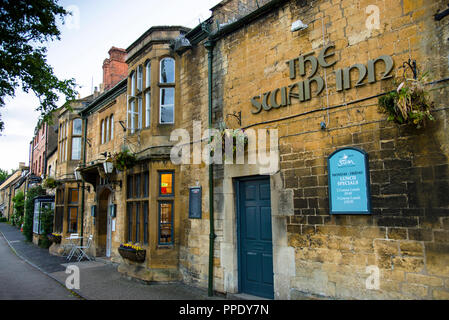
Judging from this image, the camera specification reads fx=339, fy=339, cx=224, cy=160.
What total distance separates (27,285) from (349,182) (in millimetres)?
8860

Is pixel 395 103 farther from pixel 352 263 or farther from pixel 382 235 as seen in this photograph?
pixel 352 263

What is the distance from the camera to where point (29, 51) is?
26.3 ft

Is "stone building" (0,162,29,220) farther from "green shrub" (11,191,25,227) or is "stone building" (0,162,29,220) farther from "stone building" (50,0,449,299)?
"stone building" (50,0,449,299)

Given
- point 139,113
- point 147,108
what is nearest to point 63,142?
point 139,113

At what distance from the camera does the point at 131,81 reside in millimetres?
11141

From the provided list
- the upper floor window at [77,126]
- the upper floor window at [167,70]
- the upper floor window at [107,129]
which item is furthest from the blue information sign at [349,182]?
the upper floor window at [77,126]

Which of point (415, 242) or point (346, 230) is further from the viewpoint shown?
point (346, 230)

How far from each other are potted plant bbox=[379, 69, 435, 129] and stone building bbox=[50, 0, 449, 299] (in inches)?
7.6

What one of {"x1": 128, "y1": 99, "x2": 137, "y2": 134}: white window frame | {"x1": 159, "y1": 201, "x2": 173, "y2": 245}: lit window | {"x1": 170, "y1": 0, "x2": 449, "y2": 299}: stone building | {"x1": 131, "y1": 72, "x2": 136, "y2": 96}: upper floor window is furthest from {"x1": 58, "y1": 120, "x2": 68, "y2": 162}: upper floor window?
{"x1": 170, "y1": 0, "x2": 449, "y2": 299}: stone building

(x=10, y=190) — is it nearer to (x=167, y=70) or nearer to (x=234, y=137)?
(x=167, y=70)

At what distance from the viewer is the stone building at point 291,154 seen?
4.84 meters

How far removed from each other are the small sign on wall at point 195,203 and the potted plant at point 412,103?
16.4 ft

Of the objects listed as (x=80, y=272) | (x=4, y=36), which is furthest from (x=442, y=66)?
(x=80, y=272)
